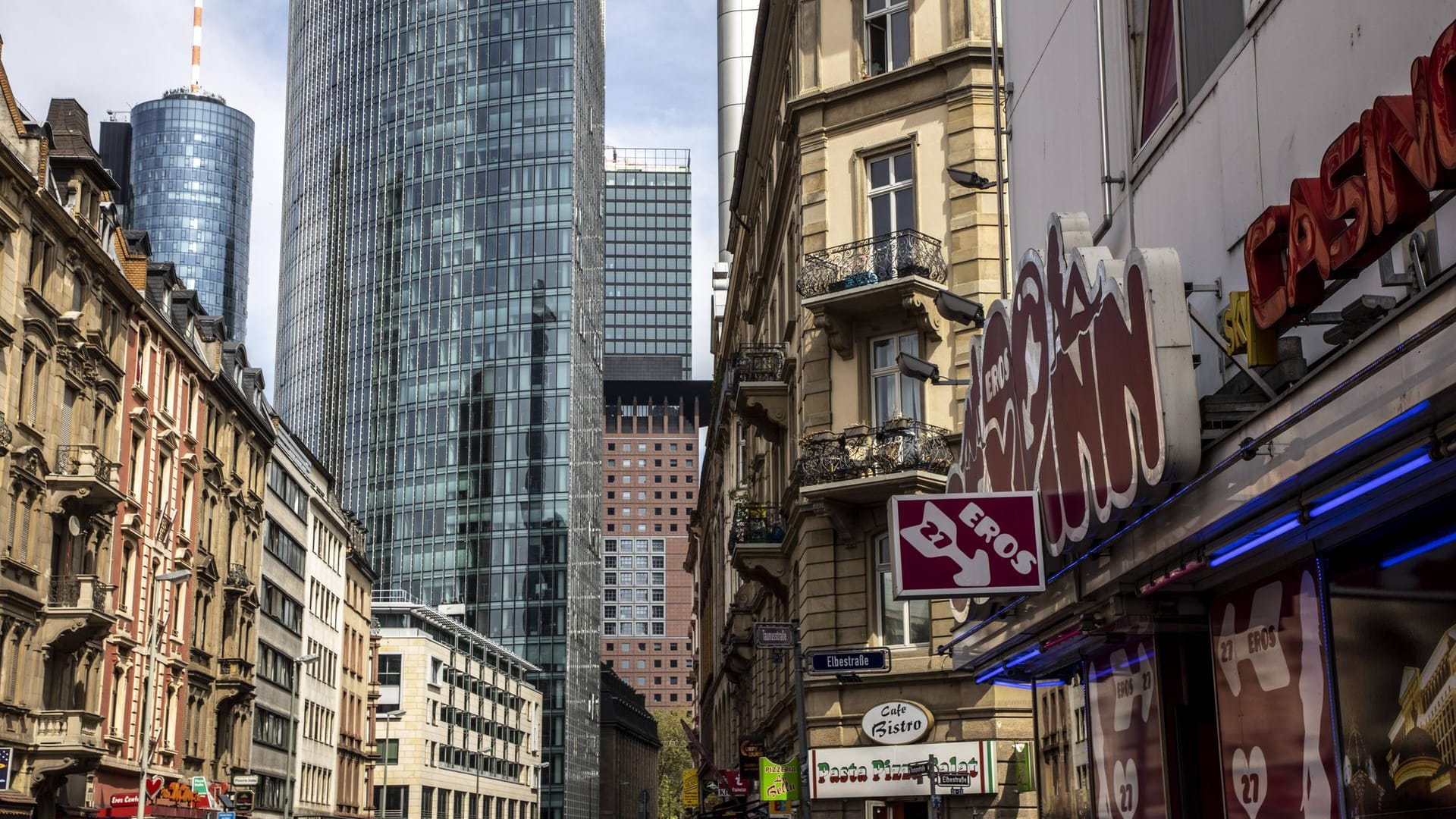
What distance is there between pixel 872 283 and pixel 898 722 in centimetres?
837

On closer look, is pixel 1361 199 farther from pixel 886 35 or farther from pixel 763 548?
pixel 763 548

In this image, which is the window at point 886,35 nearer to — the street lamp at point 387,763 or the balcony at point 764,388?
Result: the balcony at point 764,388

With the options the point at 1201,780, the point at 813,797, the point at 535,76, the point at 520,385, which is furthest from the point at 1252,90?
the point at 535,76

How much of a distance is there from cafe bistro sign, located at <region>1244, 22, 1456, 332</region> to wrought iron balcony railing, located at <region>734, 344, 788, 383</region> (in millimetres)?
30409

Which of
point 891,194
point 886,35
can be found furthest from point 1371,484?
point 886,35

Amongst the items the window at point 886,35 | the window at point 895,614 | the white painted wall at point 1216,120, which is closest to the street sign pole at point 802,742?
the window at point 895,614

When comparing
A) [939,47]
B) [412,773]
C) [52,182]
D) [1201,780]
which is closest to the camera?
[1201,780]

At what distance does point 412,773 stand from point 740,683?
176 ft

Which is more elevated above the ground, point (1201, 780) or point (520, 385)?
point (520, 385)

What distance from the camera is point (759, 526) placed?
41156 millimetres

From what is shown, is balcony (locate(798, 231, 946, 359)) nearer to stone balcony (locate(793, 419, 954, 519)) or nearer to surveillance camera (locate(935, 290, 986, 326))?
stone balcony (locate(793, 419, 954, 519))

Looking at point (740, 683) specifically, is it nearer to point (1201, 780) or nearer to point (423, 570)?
point (1201, 780)

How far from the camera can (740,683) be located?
65.9 metres

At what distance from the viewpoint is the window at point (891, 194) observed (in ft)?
108
